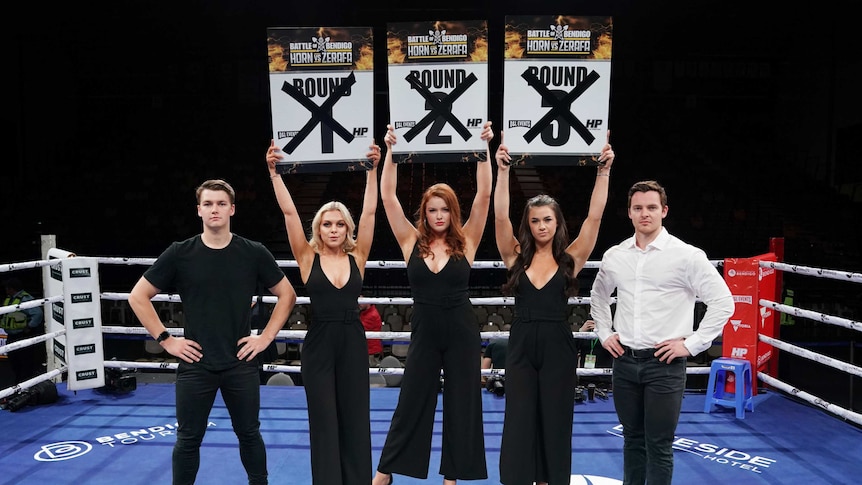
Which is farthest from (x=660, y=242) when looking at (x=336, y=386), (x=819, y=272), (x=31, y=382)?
(x=31, y=382)

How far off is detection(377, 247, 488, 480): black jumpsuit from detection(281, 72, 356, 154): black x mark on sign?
0.71m

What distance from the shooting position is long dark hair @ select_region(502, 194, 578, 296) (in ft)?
8.68

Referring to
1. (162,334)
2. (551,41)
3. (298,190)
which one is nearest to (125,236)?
(298,190)

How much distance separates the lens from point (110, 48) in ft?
41.0

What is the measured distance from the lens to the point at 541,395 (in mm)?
2568

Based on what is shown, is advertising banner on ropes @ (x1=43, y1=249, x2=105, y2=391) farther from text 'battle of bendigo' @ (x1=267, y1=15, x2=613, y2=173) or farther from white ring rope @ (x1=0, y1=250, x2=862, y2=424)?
text 'battle of bendigo' @ (x1=267, y1=15, x2=613, y2=173)

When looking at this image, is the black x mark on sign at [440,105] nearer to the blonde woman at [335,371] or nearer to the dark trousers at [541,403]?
the blonde woman at [335,371]

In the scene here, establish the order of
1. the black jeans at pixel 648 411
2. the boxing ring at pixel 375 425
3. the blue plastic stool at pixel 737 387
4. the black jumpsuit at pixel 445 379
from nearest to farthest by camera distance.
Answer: the black jeans at pixel 648 411
the black jumpsuit at pixel 445 379
the boxing ring at pixel 375 425
the blue plastic stool at pixel 737 387

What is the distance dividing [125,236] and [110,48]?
4.20 meters

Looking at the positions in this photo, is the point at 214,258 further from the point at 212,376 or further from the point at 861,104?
the point at 861,104

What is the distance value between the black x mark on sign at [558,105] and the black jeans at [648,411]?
110 cm

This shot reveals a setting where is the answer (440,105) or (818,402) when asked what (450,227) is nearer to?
(440,105)

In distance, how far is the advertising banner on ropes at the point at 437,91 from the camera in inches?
112

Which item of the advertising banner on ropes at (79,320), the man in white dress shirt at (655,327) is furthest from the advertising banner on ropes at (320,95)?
the advertising banner on ropes at (79,320)
